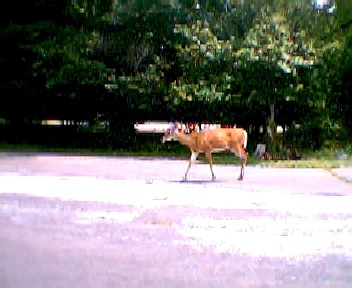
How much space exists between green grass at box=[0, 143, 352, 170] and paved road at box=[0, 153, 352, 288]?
4637mm

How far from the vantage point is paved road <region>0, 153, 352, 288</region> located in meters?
8.14

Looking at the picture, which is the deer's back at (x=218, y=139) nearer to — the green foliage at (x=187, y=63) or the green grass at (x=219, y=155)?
the green grass at (x=219, y=155)

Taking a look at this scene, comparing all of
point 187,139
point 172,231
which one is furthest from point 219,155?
point 172,231

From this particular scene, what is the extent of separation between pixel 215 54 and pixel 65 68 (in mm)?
6223

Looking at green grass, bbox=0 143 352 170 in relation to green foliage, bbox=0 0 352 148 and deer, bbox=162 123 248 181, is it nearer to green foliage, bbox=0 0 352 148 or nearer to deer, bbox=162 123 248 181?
green foliage, bbox=0 0 352 148

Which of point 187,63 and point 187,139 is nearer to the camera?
point 187,139

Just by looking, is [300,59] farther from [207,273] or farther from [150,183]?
[207,273]

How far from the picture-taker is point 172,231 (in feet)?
35.8

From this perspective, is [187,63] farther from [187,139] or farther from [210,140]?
[187,139]

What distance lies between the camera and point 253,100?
91.5 feet

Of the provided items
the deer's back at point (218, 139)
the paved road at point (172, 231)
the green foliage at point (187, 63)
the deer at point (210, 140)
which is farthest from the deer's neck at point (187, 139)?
the green foliage at point (187, 63)

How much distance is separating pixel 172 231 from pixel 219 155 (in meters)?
17.9

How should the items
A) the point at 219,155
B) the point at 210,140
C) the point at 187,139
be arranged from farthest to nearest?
the point at 219,155
the point at 210,140
the point at 187,139

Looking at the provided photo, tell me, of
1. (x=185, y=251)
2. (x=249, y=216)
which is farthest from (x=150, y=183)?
(x=185, y=251)
